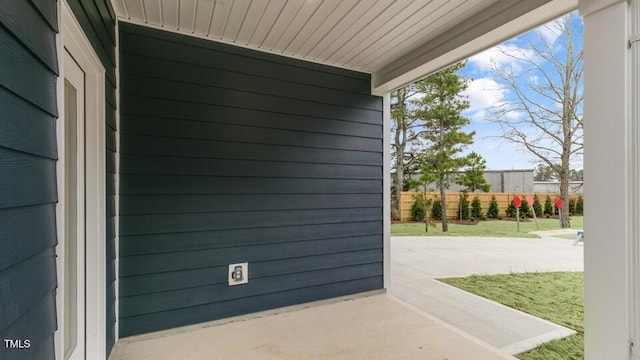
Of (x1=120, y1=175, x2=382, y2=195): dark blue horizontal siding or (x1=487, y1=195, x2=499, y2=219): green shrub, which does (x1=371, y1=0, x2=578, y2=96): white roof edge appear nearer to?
(x1=120, y1=175, x2=382, y2=195): dark blue horizontal siding

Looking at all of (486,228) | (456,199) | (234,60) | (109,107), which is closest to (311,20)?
(234,60)

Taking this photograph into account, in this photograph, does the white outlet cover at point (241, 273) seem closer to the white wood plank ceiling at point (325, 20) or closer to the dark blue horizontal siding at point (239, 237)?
the dark blue horizontal siding at point (239, 237)

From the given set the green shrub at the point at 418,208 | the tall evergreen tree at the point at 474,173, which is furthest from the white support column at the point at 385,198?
the green shrub at the point at 418,208

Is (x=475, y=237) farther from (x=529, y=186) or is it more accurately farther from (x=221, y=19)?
(x=221, y=19)

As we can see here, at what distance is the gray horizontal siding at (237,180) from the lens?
2.20 m

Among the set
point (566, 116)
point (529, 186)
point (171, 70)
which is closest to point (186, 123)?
point (171, 70)

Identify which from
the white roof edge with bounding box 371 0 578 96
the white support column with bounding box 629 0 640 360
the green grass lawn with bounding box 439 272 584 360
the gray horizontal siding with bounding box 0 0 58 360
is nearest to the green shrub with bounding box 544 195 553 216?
the green grass lawn with bounding box 439 272 584 360

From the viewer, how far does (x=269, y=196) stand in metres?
2.67

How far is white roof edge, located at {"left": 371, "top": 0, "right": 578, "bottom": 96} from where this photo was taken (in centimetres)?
172

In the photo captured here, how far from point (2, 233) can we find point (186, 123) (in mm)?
1787

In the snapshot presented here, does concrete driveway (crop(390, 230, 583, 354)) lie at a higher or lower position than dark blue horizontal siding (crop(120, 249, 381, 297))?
lower

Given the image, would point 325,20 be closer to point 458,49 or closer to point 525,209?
point 458,49

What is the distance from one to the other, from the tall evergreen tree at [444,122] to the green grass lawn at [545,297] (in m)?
4.69

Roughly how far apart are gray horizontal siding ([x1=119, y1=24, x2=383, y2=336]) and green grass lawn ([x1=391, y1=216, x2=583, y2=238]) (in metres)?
5.37
